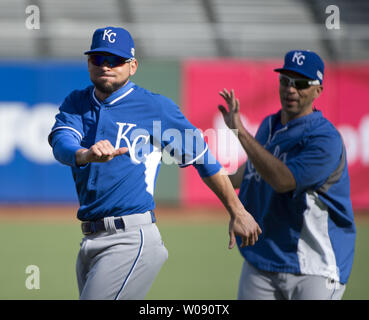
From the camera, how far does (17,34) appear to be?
1424 centimetres

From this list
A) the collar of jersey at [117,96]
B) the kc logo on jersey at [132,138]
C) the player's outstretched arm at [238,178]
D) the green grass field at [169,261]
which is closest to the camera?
the kc logo on jersey at [132,138]

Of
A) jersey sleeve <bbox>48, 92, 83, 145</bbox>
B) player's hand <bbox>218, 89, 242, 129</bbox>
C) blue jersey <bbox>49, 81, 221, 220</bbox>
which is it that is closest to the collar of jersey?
blue jersey <bbox>49, 81, 221, 220</bbox>

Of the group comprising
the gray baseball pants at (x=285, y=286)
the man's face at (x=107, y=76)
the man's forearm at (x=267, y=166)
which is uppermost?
the man's face at (x=107, y=76)

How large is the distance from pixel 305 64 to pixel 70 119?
5.30 feet

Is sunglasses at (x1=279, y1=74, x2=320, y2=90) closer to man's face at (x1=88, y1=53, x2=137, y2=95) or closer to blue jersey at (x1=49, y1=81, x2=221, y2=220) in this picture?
blue jersey at (x1=49, y1=81, x2=221, y2=220)

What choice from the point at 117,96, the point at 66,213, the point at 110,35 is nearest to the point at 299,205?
the point at 117,96

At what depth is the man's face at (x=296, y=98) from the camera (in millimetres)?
4059

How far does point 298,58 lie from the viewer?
4.14m

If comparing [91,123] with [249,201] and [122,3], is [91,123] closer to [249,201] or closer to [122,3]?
[249,201]

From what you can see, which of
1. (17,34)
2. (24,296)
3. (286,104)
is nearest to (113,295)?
(286,104)

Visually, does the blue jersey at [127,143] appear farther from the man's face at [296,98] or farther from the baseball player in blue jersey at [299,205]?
the man's face at [296,98]

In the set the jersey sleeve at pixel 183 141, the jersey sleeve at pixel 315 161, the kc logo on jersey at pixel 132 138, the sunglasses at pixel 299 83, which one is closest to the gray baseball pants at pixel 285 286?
the jersey sleeve at pixel 315 161

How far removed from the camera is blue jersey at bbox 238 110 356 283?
150 inches

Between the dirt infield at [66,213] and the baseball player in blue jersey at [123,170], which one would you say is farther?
the dirt infield at [66,213]
